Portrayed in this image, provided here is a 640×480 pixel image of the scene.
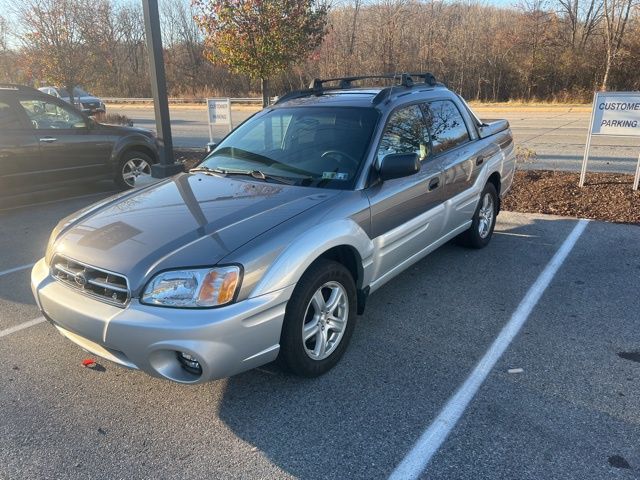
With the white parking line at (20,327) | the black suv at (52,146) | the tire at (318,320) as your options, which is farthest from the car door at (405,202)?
the black suv at (52,146)

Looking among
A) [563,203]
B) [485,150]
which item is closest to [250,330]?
[485,150]

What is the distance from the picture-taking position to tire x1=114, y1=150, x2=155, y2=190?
8844mm

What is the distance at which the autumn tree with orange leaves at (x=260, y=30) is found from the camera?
351 inches

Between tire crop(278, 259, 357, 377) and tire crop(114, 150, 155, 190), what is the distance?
6.49 metres

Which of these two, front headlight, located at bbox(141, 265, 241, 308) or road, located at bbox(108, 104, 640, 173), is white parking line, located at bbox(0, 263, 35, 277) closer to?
front headlight, located at bbox(141, 265, 241, 308)

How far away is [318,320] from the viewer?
3.20 metres

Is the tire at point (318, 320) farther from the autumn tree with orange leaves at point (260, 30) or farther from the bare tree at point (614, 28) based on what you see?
the bare tree at point (614, 28)

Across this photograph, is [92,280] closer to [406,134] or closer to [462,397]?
[462,397]

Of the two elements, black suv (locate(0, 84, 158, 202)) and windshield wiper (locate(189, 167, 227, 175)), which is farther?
black suv (locate(0, 84, 158, 202))

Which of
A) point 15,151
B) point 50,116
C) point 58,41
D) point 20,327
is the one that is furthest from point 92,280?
point 58,41

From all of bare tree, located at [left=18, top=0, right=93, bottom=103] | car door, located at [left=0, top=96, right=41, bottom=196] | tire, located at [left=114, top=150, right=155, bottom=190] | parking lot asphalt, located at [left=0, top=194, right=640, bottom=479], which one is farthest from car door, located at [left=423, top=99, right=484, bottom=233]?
bare tree, located at [left=18, top=0, right=93, bottom=103]

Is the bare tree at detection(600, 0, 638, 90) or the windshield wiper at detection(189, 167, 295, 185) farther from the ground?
the bare tree at detection(600, 0, 638, 90)

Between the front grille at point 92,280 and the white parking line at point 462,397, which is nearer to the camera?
the white parking line at point 462,397

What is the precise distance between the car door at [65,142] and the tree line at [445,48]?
20.8ft
